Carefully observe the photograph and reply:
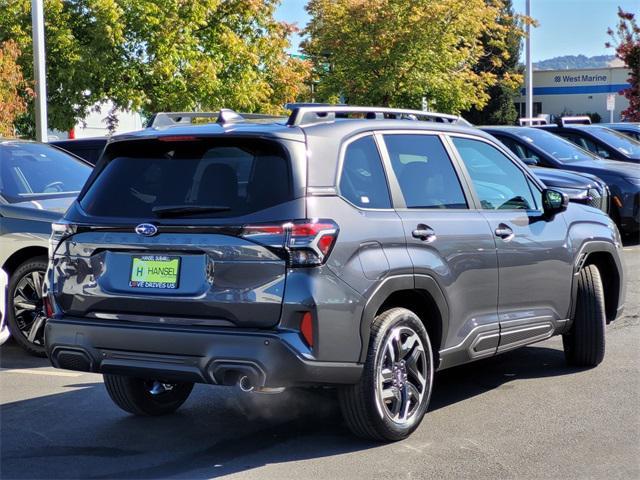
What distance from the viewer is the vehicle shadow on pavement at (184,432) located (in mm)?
5145

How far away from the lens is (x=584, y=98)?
2645 inches

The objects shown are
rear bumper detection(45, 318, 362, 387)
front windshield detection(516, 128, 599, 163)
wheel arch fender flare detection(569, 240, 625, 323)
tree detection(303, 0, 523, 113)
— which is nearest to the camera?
rear bumper detection(45, 318, 362, 387)

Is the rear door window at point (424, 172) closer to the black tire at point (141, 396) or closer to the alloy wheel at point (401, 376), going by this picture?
the alloy wheel at point (401, 376)

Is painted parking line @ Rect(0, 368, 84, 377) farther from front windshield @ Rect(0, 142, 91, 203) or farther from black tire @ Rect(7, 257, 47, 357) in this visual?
front windshield @ Rect(0, 142, 91, 203)

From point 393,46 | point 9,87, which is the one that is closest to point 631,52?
point 393,46

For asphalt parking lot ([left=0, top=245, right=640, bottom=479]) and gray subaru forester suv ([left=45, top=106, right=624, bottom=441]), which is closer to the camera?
gray subaru forester suv ([left=45, top=106, right=624, bottom=441])

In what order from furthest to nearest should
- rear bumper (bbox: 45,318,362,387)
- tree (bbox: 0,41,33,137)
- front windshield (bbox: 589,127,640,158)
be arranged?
tree (bbox: 0,41,33,137)
front windshield (bbox: 589,127,640,158)
rear bumper (bbox: 45,318,362,387)

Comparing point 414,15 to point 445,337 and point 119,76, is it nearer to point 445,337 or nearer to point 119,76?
point 119,76

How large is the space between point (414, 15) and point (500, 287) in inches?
936

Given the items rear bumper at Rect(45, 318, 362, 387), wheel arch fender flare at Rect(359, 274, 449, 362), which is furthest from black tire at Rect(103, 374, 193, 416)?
wheel arch fender flare at Rect(359, 274, 449, 362)

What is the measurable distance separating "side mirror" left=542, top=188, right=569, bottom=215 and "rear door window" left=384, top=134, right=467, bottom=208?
94 cm

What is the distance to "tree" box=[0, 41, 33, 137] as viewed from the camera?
1891cm

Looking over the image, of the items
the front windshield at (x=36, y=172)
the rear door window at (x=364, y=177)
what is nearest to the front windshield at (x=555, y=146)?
the front windshield at (x=36, y=172)

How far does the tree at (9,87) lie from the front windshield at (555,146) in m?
9.76
